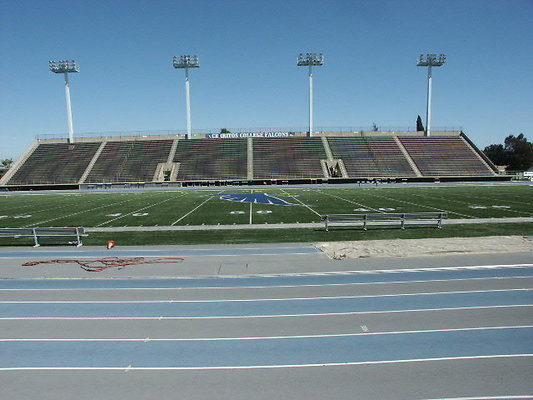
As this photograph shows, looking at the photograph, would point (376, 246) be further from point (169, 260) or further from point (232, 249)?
point (169, 260)

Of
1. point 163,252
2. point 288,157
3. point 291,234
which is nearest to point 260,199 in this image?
point 291,234

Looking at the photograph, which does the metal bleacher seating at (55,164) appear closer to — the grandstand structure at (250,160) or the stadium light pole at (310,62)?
the grandstand structure at (250,160)

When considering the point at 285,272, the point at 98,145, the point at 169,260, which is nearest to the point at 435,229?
the point at 285,272

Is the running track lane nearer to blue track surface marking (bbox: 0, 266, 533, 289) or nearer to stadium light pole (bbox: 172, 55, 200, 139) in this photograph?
blue track surface marking (bbox: 0, 266, 533, 289)

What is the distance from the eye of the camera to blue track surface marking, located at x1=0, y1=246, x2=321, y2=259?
12.5 metres

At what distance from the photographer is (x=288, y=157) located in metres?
58.4

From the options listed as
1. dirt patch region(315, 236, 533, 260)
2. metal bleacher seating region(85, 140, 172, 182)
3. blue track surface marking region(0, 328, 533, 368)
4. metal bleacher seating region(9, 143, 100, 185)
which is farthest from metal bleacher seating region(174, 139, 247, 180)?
blue track surface marking region(0, 328, 533, 368)

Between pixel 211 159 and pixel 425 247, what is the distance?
48.9 metres

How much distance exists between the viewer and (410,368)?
17.7ft

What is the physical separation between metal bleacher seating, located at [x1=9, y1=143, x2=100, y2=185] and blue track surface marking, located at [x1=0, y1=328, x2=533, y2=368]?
54.4 m

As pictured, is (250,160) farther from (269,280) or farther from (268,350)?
(268,350)

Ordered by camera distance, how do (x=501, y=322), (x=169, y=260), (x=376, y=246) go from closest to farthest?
(x=501, y=322) < (x=169, y=260) < (x=376, y=246)

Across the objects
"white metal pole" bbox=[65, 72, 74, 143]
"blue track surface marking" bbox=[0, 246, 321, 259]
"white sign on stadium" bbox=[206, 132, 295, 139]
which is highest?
"white metal pole" bbox=[65, 72, 74, 143]

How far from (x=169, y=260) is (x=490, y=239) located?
12.6 metres
